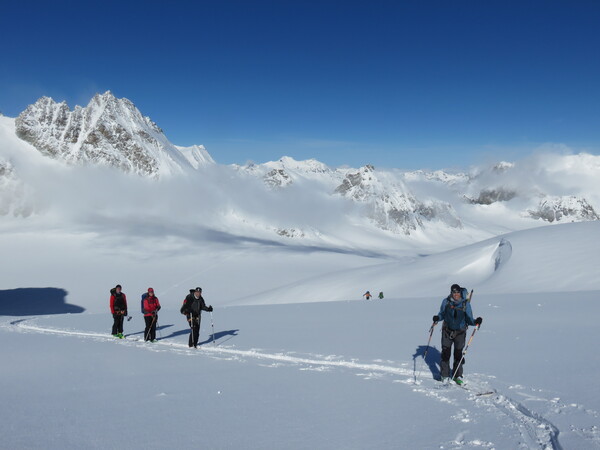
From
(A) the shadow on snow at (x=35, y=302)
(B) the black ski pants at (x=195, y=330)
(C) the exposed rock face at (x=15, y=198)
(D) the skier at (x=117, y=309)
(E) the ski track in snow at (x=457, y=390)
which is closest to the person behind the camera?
(E) the ski track in snow at (x=457, y=390)

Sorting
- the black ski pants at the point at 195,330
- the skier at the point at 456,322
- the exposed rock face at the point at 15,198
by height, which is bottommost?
the black ski pants at the point at 195,330

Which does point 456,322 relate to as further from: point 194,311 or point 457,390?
point 194,311

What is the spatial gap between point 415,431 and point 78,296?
6686 centimetres

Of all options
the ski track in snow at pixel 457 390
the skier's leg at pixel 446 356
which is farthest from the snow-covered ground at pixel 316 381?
the skier's leg at pixel 446 356

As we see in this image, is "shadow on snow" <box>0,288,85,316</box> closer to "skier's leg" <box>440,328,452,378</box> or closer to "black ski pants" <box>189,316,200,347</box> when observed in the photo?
"black ski pants" <box>189,316,200,347</box>

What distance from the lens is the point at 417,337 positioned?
42.8 feet

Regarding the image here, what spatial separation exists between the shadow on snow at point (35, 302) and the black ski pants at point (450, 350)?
50.5 metres

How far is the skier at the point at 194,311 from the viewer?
13477mm

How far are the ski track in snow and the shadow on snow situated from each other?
45.1 metres

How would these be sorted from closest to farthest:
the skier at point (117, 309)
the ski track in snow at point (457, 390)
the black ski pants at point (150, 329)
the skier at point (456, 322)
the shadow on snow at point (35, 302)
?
1. the ski track in snow at point (457, 390)
2. the skier at point (456, 322)
3. the black ski pants at point (150, 329)
4. the skier at point (117, 309)
5. the shadow on snow at point (35, 302)

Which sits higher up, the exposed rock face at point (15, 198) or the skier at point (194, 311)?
the exposed rock face at point (15, 198)

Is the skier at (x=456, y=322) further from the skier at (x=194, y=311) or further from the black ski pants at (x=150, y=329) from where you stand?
the black ski pants at (x=150, y=329)

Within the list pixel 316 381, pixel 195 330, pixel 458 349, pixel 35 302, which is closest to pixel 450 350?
pixel 458 349

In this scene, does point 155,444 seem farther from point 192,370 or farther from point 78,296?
point 78,296
